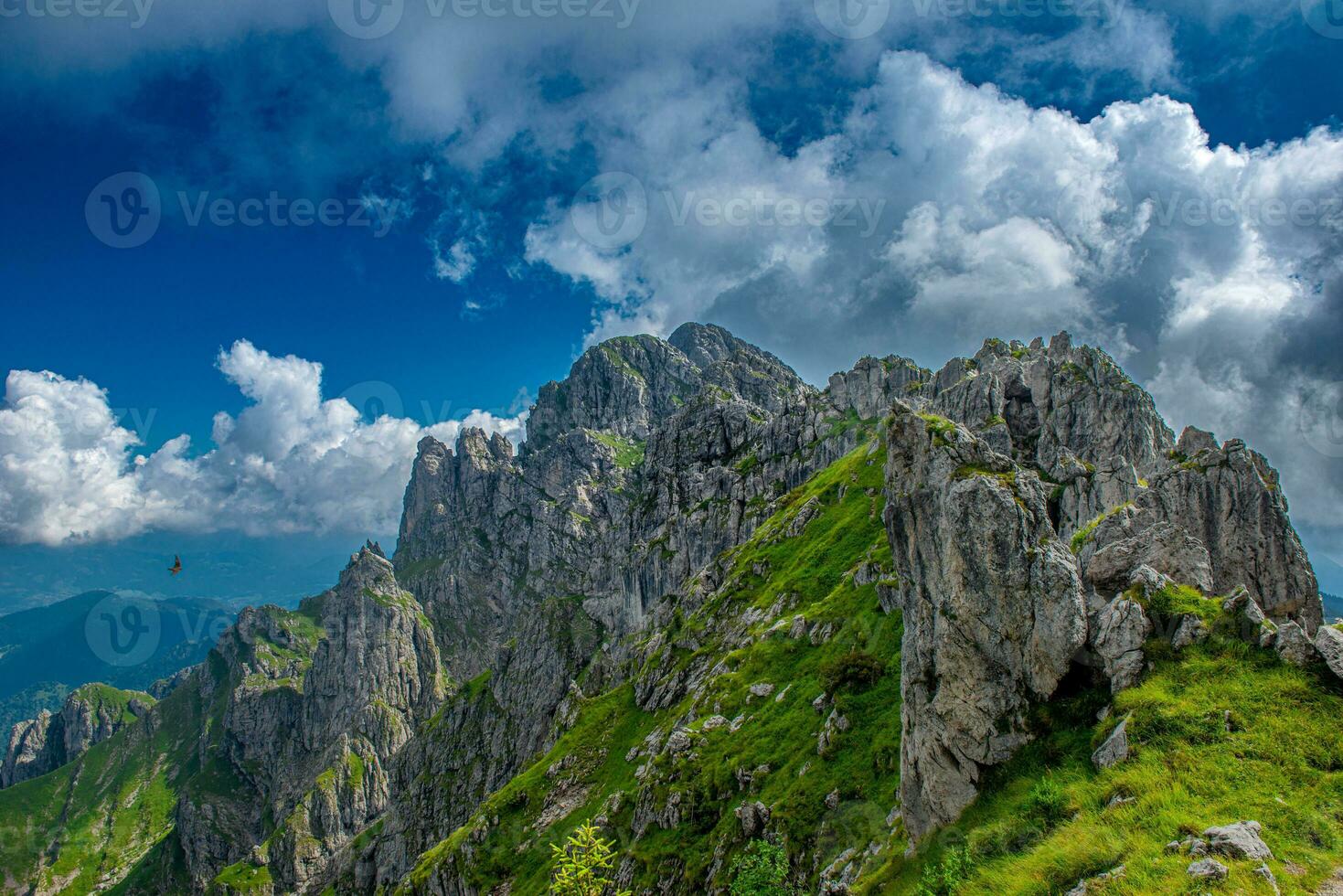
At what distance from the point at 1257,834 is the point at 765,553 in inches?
3847

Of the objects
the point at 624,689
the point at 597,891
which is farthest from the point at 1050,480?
the point at 624,689

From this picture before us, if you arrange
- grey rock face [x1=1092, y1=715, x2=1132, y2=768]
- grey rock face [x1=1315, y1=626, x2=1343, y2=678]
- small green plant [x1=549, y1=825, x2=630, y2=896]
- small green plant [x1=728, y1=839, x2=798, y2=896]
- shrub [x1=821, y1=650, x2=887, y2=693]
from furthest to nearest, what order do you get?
shrub [x1=821, y1=650, x2=887, y2=693] → small green plant [x1=728, y1=839, x2=798, y2=896] → grey rock face [x1=1092, y1=715, x2=1132, y2=768] → grey rock face [x1=1315, y1=626, x2=1343, y2=678] → small green plant [x1=549, y1=825, x2=630, y2=896]

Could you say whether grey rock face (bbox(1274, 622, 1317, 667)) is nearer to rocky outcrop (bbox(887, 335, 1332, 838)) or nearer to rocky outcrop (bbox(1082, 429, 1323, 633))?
rocky outcrop (bbox(887, 335, 1332, 838))

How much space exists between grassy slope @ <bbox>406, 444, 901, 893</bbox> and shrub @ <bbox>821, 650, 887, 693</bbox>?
28.7 inches

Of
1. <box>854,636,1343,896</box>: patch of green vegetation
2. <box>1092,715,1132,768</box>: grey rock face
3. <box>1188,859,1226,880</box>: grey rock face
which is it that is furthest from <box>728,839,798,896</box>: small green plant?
<box>1188,859,1226,880</box>: grey rock face

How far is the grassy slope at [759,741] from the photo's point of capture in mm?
41219

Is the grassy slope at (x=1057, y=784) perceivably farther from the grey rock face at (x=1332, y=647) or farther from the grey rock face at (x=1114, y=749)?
the grey rock face at (x=1332, y=647)

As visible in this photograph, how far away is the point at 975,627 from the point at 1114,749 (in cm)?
615

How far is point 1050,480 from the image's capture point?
67.5 metres

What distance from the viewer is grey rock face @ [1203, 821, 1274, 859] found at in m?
14.7

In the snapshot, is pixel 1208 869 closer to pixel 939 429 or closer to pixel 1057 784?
pixel 1057 784

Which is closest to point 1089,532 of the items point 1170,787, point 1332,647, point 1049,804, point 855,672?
point 1332,647

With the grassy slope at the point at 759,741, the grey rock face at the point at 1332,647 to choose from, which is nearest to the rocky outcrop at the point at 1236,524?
the grey rock face at the point at 1332,647

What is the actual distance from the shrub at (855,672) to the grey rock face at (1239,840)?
3338 cm
